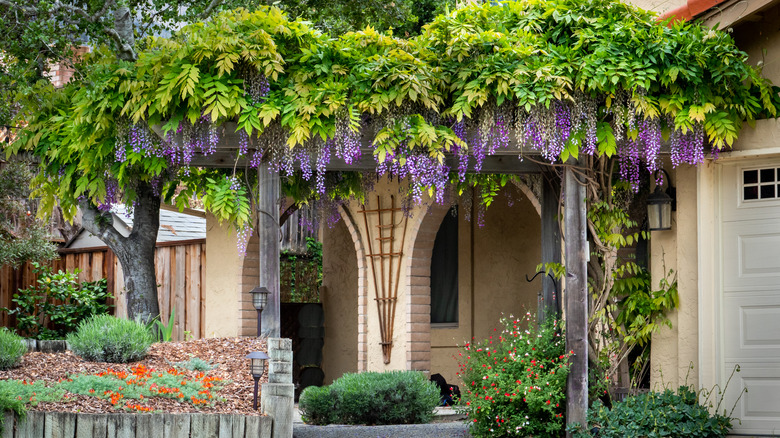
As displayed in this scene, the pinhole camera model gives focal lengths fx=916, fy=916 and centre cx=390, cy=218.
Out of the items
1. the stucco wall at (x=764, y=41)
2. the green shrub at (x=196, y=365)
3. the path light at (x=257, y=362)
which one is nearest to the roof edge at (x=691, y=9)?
the stucco wall at (x=764, y=41)

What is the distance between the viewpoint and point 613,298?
7.25 m

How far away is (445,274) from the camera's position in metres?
11.6

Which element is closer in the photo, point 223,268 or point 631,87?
point 631,87

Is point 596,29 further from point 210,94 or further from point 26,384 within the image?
point 26,384

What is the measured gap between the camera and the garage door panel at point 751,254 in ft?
21.4

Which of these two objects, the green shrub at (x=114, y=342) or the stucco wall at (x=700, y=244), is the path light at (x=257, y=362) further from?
the stucco wall at (x=700, y=244)

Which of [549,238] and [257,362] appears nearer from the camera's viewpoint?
[257,362]

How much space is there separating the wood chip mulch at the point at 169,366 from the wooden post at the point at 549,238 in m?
2.41

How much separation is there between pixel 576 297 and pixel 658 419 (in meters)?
1.00

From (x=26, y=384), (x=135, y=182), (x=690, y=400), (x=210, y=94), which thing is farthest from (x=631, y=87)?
(x=26, y=384)

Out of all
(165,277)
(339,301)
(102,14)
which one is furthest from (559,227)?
(165,277)

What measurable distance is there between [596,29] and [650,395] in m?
2.61

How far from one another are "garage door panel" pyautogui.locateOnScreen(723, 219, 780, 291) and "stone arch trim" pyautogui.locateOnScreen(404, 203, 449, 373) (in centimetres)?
365

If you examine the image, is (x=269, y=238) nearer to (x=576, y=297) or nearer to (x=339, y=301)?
(x=576, y=297)
